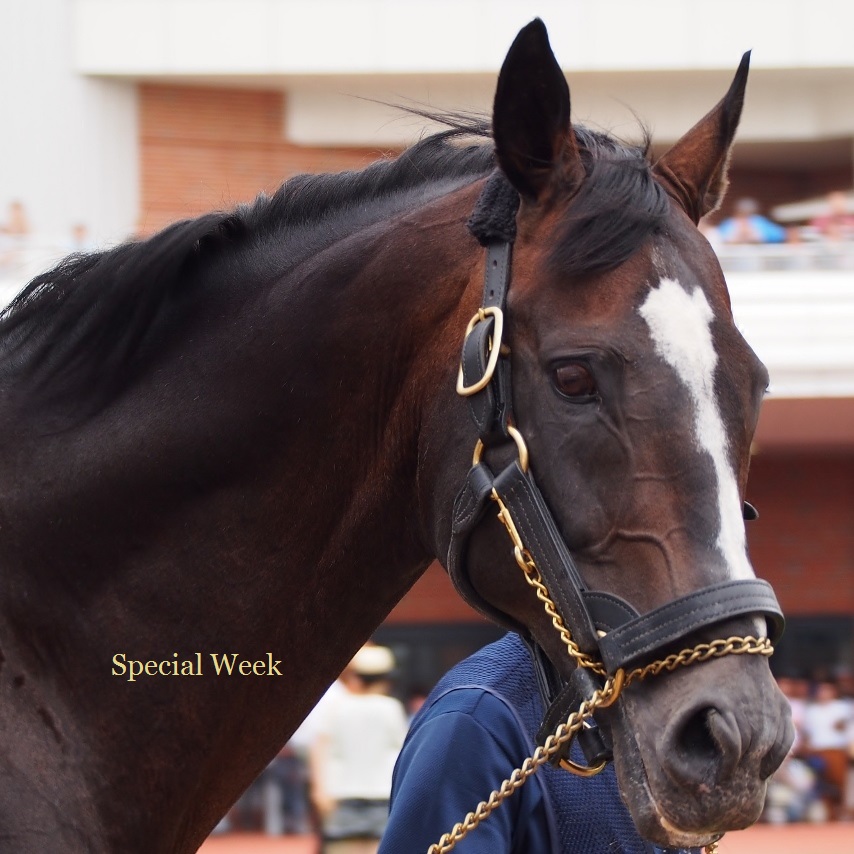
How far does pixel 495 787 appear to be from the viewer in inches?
83.3

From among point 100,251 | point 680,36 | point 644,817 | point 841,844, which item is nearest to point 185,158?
point 680,36

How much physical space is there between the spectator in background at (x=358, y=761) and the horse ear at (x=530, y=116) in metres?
3.36

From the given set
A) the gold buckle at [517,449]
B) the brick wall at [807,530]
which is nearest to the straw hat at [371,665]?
the gold buckle at [517,449]

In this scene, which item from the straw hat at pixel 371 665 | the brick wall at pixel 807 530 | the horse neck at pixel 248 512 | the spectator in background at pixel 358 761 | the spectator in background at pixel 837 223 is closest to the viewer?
the horse neck at pixel 248 512

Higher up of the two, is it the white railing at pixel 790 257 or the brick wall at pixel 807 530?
the white railing at pixel 790 257

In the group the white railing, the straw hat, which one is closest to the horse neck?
the straw hat

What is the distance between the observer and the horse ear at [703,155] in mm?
2180

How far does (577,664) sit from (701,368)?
0.45m

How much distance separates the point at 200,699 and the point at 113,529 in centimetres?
30

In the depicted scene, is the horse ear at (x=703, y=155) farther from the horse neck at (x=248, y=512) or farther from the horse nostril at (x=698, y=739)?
the horse nostril at (x=698, y=739)

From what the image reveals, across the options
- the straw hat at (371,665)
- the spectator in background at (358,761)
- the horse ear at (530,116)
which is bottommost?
the spectator in background at (358,761)

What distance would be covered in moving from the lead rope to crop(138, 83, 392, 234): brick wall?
11.3 metres

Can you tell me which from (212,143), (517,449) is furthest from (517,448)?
(212,143)

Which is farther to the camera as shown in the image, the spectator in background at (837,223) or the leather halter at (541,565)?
the spectator in background at (837,223)
